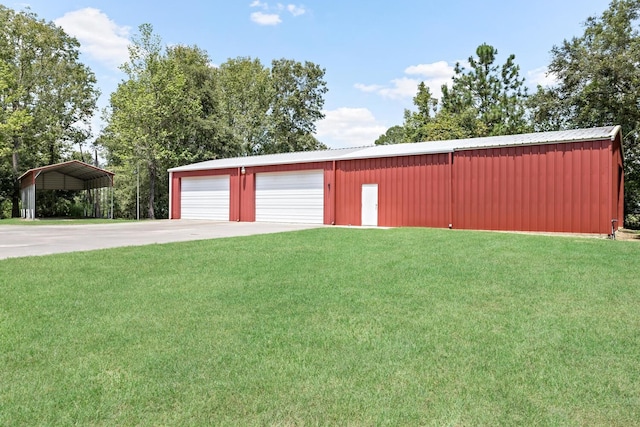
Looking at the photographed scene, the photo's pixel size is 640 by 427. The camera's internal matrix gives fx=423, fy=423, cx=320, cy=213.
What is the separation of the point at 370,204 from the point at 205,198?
973 centimetres

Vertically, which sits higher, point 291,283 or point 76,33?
point 76,33

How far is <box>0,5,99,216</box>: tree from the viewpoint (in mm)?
28078

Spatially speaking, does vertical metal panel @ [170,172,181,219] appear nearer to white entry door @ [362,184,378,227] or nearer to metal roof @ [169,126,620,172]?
metal roof @ [169,126,620,172]

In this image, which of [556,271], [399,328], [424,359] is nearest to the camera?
[424,359]

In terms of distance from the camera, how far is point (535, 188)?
12.9m

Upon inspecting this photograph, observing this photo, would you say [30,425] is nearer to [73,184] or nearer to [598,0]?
[598,0]

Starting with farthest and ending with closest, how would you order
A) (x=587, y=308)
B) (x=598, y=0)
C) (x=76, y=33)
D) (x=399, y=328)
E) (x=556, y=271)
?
(x=76, y=33) → (x=598, y=0) → (x=556, y=271) → (x=587, y=308) → (x=399, y=328)

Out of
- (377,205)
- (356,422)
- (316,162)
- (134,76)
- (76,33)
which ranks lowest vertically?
(356,422)

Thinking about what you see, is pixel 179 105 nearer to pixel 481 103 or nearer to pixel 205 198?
pixel 205 198

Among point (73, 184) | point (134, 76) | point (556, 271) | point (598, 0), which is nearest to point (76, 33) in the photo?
point (134, 76)

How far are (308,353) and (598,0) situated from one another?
24469mm

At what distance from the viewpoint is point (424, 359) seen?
3.15 m

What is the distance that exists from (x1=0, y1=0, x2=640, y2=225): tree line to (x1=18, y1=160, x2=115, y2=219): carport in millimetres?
2008

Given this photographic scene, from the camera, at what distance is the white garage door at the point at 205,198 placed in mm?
21281
